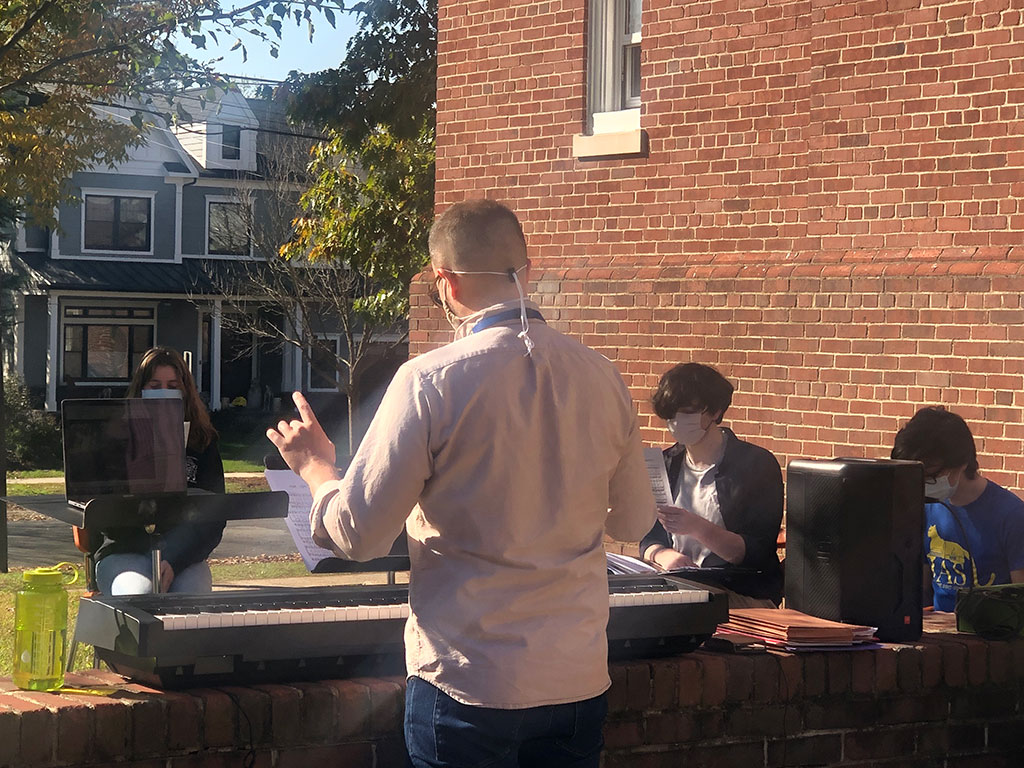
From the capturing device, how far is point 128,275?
3719 centimetres

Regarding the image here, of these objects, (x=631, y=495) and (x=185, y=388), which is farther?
(x=185, y=388)

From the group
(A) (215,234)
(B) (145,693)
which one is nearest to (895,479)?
(B) (145,693)

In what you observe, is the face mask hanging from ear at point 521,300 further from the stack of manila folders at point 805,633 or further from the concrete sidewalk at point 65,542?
the concrete sidewalk at point 65,542

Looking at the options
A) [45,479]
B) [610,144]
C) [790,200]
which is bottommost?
[45,479]

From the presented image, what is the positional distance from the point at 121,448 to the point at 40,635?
129 cm

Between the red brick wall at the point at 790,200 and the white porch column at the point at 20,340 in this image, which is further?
the white porch column at the point at 20,340

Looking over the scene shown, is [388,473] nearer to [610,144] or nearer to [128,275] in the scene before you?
[610,144]

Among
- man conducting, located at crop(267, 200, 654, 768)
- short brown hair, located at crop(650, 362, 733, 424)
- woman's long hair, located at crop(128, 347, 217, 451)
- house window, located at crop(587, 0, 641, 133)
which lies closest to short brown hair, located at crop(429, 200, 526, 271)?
man conducting, located at crop(267, 200, 654, 768)

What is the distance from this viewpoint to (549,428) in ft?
9.31

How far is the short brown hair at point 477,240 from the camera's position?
285 centimetres

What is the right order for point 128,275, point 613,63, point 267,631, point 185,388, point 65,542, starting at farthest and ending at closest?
point 128,275 → point 65,542 → point 613,63 → point 185,388 → point 267,631

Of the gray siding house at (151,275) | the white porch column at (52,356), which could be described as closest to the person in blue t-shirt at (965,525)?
the gray siding house at (151,275)

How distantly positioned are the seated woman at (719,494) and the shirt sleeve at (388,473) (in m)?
2.58

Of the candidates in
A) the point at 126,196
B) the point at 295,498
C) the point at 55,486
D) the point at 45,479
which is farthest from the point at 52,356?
the point at 295,498
